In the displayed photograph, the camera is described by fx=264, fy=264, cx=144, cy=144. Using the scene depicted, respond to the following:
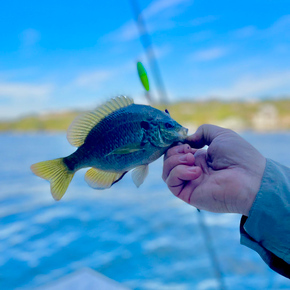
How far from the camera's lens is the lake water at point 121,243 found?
4.02 metres

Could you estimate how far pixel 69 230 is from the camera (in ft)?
17.4

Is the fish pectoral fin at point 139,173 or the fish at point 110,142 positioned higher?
the fish at point 110,142

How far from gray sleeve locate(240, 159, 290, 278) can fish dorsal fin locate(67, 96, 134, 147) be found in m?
0.65

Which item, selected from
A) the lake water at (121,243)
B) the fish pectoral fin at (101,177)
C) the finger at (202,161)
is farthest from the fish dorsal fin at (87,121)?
the lake water at (121,243)

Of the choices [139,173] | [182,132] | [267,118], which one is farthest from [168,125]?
[267,118]

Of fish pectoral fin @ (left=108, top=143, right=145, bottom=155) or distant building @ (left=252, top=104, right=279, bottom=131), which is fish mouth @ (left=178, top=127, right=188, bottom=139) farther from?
distant building @ (left=252, top=104, right=279, bottom=131)

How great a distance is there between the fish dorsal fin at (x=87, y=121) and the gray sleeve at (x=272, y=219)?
653 mm

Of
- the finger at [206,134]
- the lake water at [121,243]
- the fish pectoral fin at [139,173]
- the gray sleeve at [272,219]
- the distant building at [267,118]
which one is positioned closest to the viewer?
→ the fish pectoral fin at [139,173]

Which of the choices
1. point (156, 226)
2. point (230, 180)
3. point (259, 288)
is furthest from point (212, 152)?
point (156, 226)

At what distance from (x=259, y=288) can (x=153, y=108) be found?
3.73 metres

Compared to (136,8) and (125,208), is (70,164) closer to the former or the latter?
(136,8)

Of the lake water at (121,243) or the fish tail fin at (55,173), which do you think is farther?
the lake water at (121,243)

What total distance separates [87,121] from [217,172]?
595 mm

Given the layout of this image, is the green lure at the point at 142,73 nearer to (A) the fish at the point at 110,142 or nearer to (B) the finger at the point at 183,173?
(A) the fish at the point at 110,142
